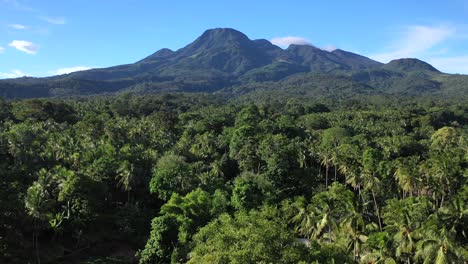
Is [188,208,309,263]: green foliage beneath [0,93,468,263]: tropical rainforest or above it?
above

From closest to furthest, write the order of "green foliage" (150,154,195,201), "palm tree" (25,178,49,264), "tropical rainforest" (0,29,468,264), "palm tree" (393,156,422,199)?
"tropical rainforest" (0,29,468,264) < "palm tree" (25,178,49,264) < "green foliage" (150,154,195,201) < "palm tree" (393,156,422,199)

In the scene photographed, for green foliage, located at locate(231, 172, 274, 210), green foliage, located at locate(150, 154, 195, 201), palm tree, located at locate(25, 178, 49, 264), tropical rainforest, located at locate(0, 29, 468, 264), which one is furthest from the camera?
green foliage, located at locate(150, 154, 195, 201)

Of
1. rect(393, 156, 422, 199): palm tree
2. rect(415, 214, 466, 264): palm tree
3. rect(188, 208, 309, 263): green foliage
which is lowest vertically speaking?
rect(393, 156, 422, 199): palm tree

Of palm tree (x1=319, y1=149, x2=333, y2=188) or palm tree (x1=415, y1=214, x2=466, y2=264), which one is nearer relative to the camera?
palm tree (x1=415, y1=214, x2=466, y2=264)

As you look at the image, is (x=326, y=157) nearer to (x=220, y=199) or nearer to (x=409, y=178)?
(x=409, y=178)

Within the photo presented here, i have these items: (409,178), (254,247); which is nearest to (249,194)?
(409,178)

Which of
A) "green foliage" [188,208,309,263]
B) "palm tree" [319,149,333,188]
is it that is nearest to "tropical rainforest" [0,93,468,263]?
"green foliage" [188,208,309,263]

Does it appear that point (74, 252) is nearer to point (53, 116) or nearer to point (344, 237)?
point (344, 237)

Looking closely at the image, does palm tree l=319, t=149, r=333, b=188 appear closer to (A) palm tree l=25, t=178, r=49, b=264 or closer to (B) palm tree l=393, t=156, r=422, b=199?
(B) palm tree l=393, t=156, r=422, b=199

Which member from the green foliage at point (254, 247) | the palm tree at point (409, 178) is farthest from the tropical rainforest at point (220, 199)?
the palm tree at point (409, 178)
